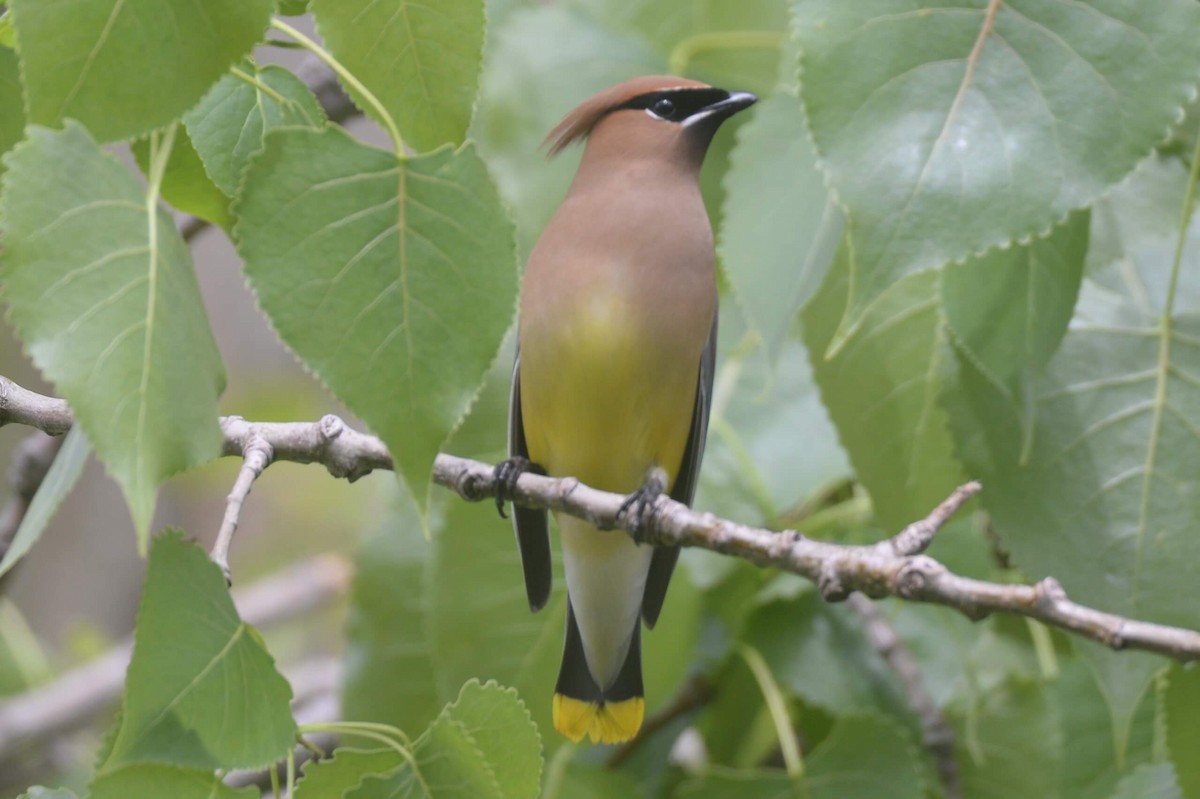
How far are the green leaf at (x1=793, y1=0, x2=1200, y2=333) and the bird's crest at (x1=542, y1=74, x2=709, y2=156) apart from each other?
0.65 metres

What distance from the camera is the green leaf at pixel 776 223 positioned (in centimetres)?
155

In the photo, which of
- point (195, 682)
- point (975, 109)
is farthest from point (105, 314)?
point (975, 109)

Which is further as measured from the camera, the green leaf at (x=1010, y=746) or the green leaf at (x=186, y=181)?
the green leaf at (x=1010, y=746)

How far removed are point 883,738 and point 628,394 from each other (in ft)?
1.89

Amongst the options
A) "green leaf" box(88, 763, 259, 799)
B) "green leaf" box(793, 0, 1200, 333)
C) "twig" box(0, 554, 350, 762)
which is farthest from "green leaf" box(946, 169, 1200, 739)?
"twig" box(0, 554, 350, 762)

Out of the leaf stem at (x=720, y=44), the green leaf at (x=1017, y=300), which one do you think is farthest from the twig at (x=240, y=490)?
the leaf stem at (x=720, y=44)

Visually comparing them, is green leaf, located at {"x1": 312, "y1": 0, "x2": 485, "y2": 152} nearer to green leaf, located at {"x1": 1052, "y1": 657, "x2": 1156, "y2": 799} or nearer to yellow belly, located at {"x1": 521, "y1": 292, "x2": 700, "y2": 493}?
yellow belly, located at {"x1": 521, "y1": 292, "x2": 700, "y2": 493}

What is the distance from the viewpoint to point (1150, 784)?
1563 millimetres

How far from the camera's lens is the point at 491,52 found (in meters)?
2.17

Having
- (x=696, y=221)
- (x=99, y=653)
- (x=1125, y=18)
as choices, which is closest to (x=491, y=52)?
(x=696, y=221)

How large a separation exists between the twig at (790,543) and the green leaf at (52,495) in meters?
0.06

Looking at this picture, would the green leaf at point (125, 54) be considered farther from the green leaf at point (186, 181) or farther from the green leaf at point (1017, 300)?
the green leaf at point (1017, 300)

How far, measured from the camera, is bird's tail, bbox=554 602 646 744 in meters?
1.79

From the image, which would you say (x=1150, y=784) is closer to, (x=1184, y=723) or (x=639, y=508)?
(x=1184, y=723)
